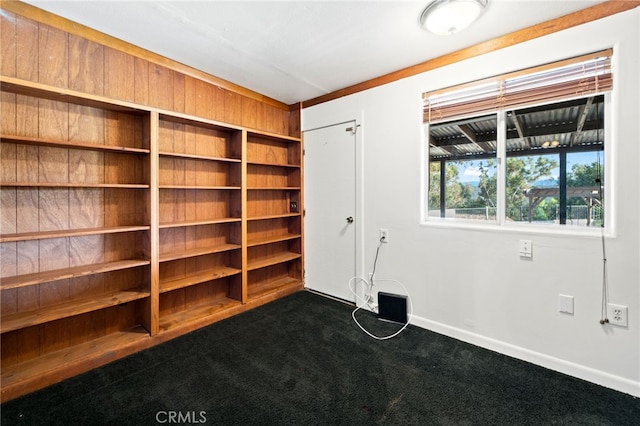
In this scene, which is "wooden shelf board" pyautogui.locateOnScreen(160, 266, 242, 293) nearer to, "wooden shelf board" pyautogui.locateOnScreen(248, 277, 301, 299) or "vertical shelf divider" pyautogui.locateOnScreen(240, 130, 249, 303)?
"vertical shelf divider" pyautogui.locateOnScreen(240, 130, 249, 303)

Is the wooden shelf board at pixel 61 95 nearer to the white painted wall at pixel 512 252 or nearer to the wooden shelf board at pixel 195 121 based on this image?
the wooden shelf board at pixel 195 121

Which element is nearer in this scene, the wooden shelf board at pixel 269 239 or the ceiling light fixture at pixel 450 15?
the ceiling light fixture at pixel 450 15

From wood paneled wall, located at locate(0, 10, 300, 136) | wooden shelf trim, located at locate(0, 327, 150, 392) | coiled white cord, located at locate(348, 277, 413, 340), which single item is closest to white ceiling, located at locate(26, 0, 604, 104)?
wood paneled wall, located at locate(0, 10, 300, 136)

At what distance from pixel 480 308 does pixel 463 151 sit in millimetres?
1330

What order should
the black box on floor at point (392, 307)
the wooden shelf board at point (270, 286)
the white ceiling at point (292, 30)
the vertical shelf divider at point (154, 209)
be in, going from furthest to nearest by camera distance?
the wooden shelf board at point (270, 286)
the black box on floor at point (392, 307)
the vertical shelf divider at point (154, 209)
the white ceiling at point (292, 30)

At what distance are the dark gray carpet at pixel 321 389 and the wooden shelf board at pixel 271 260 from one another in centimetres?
83

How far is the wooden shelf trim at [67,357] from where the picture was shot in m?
1.71

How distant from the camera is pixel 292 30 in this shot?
2004 millimetres

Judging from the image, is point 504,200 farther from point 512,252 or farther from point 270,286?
point 270,286

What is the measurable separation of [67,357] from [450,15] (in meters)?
3.42

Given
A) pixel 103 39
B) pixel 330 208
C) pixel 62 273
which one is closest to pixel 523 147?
pixel 330 208

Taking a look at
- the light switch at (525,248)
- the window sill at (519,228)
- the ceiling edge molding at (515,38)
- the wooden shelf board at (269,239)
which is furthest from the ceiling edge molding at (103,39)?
the light switch at (525,248)

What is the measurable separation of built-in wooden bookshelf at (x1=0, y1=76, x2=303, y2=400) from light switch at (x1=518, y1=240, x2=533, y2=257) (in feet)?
7.85

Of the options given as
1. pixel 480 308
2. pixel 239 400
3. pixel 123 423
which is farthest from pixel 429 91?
pixel 123 423
